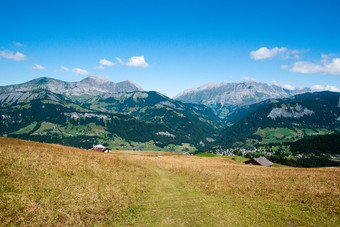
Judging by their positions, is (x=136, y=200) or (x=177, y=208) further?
(x=136, y=200)

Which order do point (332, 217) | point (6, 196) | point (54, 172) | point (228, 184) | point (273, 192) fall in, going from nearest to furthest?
point (6, 196), point (332, 217), point (54, 172), point (273, 192), point (228, 184)

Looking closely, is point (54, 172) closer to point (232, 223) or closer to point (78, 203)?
point (78, 203)

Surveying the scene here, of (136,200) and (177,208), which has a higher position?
(177,208)

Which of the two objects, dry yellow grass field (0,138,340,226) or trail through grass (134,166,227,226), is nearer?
dry yellow grass field (0,138,340,226)

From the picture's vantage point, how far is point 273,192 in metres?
21.6

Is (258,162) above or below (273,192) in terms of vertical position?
below

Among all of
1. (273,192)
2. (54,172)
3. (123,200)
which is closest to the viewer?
(123,200)

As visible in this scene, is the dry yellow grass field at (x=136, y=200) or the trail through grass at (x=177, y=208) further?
the trail through grass at (x=177, y=208)

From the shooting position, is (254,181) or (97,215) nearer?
A: (97,215)

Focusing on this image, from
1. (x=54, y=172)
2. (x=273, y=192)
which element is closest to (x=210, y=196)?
(x=273, y=192)

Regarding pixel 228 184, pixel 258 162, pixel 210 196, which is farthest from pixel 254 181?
pixel 258 162

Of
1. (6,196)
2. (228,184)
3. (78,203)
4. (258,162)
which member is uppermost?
(6,196)

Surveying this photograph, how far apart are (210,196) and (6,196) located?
18713 mm

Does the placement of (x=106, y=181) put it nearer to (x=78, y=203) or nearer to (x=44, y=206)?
(x=78, y=203)
